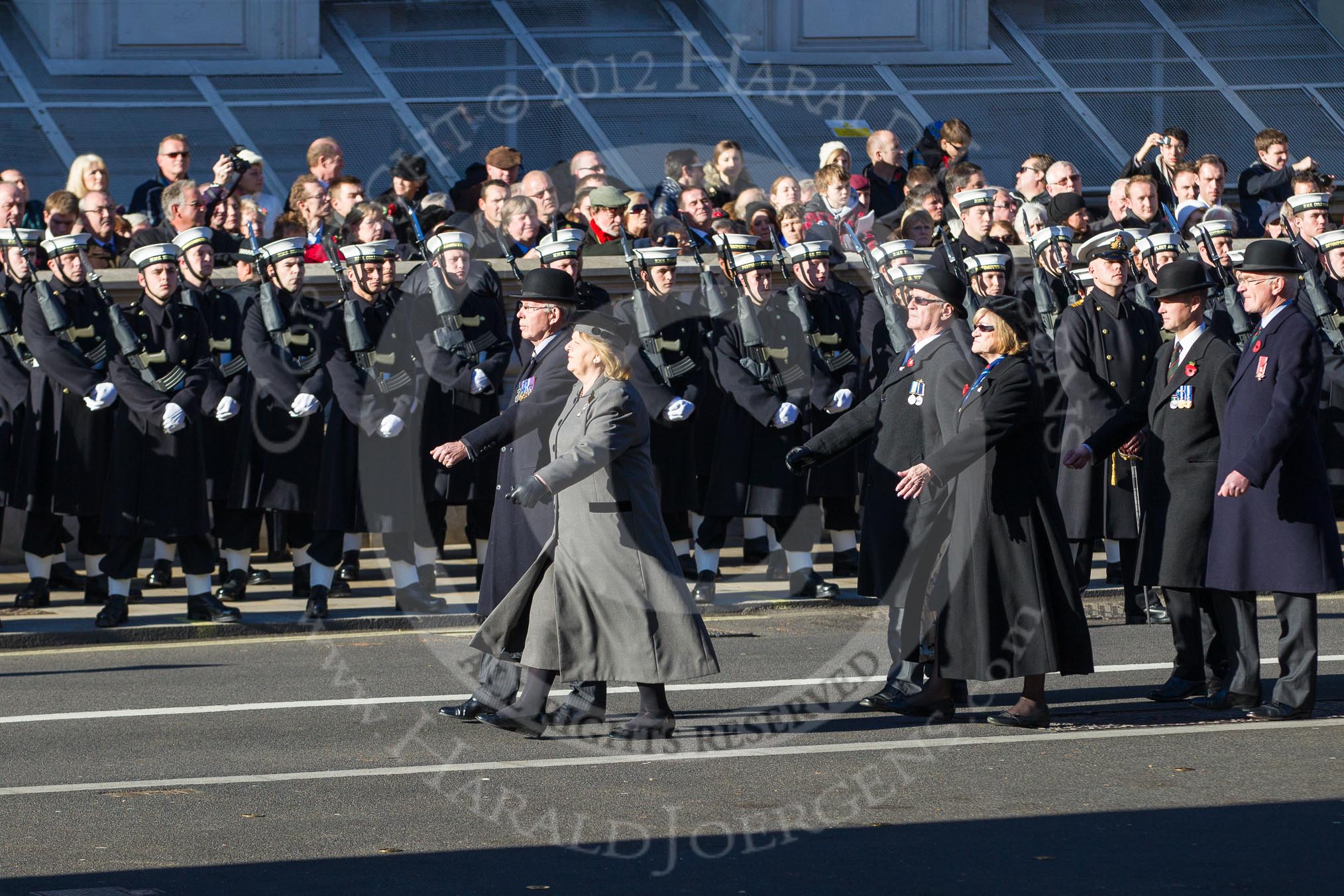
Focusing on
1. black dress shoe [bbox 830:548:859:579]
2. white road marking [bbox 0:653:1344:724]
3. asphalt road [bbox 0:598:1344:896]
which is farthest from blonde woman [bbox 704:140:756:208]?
white road marking [bbox 0:653:1344:724]

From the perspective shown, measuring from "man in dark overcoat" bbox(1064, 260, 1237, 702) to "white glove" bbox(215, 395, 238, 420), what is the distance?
487cm

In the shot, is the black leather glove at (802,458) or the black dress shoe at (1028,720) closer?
the black dress shoe at (1028,720)

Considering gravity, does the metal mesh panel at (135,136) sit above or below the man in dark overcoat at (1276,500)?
above

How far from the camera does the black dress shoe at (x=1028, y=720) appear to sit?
8469 mm

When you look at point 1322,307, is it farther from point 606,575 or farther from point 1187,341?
point 606,575

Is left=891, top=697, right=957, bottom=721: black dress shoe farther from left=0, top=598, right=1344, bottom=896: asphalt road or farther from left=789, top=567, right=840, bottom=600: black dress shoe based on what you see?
left=789, top=567, right=840, bottom=600: black dress shoe

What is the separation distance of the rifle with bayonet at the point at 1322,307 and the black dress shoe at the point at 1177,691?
4811 mm

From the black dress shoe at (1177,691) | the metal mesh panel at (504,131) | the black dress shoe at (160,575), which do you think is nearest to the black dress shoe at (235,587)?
the black dress shoe at (160,575)

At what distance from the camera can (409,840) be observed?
6617mm

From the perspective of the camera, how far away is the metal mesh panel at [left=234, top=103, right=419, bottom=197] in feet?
60.9

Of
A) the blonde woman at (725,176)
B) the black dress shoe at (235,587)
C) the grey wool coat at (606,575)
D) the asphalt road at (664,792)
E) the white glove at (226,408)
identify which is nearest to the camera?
the asphalt road at (664,792)

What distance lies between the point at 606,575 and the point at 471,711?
2.81ft

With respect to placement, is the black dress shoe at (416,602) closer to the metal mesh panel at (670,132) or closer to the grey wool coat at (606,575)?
the grey wool coat at (606,575)

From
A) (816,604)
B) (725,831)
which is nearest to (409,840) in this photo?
(725,831)
